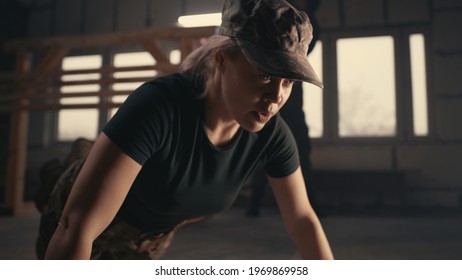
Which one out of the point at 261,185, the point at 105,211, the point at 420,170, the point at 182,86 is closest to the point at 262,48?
the point at 182,86

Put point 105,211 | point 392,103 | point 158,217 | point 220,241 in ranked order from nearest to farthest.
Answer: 1. point 105,211
2. point 158,217
3. point 220,241
4. point 392,103

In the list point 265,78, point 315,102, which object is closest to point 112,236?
point 265,78

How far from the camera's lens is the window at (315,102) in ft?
12.9

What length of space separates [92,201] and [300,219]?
399mm

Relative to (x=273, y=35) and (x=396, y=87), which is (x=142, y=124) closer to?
(x=273, y=35)

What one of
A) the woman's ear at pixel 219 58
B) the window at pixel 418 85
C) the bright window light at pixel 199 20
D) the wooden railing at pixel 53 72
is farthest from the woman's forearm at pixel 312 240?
the window at pixel 418 85

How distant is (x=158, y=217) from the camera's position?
838mm

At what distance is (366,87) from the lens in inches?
150

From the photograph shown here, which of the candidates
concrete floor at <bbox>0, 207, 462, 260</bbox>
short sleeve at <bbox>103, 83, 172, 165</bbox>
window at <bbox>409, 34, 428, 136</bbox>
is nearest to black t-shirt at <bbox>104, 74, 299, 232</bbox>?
short sleeve at <bbox>103, 83, 172, 165</bbox>

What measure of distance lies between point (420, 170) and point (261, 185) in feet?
5.46

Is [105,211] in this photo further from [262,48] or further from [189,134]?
[262,48]

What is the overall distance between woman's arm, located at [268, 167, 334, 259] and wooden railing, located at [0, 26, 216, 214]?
5.23ft

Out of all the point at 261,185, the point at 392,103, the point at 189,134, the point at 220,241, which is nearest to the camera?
the point at 189,134

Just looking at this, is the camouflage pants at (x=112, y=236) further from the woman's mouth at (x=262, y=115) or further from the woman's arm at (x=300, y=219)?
the woman's mouth at (x=262, y=115)
